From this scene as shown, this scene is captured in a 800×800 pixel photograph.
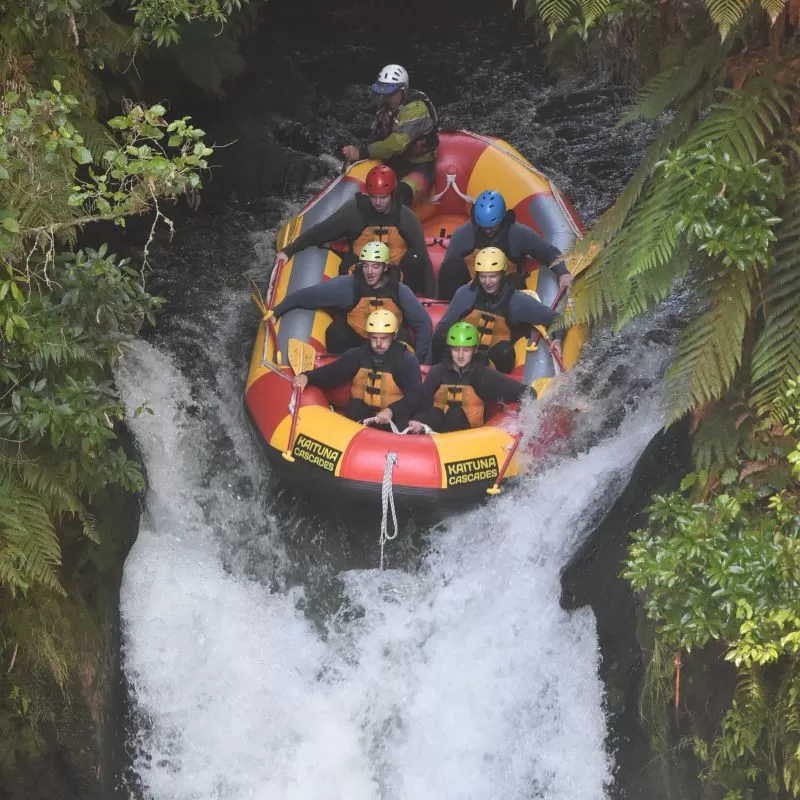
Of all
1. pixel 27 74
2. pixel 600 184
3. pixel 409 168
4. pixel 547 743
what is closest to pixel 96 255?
pixel 27 74

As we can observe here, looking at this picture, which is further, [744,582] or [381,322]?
[381,322]

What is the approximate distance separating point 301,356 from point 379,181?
5.33ft

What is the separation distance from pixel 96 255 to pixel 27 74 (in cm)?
125

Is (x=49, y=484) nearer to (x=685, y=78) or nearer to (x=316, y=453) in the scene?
(x=316, y=453)

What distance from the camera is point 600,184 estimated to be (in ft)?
33.9

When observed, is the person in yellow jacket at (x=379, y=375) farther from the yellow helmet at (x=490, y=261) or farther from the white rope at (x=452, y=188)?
the white rope at (x=452, y=188)

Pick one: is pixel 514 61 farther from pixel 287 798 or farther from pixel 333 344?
pixel 287 798

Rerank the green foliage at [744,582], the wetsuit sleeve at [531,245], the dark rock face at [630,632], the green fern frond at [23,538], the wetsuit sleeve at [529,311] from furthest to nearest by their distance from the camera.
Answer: the wetsuit sleeve at [531,245] → the wetsuit sleeve at [529,311] → the dark rock face at [630,632] → the green fern frond at [23,538] → the green foliage at [744,582]

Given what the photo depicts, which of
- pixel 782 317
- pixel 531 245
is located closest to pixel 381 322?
pixel 531 245

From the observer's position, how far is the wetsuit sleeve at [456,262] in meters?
8.17

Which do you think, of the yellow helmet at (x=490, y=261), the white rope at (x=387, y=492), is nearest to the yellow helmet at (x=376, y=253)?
the yellow helmet at (x=490, y=261)

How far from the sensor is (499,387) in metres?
7.05

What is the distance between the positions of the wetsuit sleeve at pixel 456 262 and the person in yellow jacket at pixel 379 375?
1.15 metres

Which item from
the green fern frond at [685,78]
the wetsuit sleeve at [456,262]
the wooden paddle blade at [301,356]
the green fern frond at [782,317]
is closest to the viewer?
the green fern frond at [782,317]
